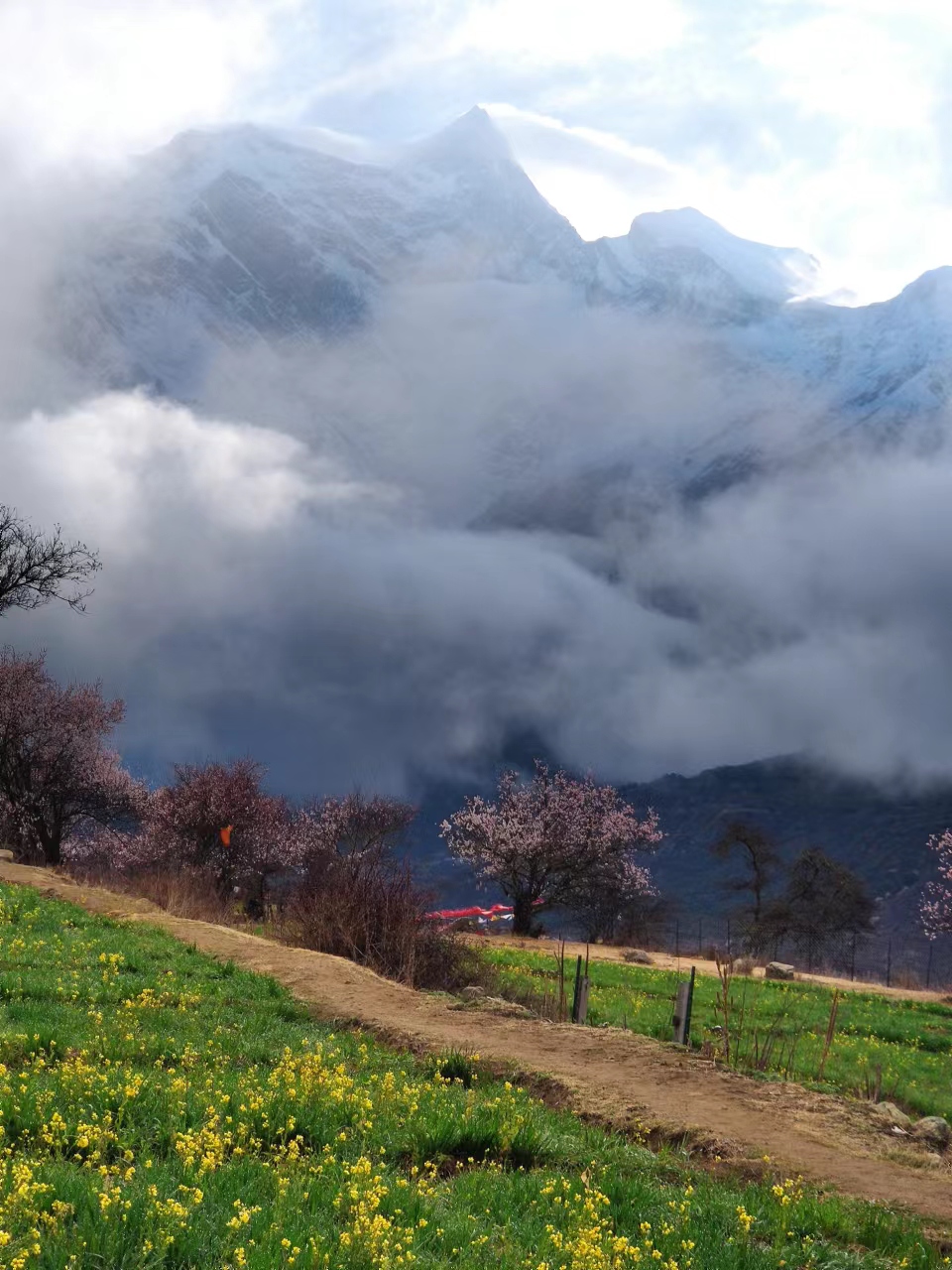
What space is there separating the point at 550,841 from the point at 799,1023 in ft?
100

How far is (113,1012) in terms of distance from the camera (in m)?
12.0

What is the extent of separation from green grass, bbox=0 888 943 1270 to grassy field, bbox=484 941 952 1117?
A: 740cm

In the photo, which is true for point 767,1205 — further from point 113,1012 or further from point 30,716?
point 30,716

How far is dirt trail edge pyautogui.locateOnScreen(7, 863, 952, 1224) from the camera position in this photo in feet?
30.6

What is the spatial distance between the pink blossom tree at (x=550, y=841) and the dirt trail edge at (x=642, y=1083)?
38307 mm

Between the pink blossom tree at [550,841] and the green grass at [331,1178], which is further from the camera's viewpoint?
the pink blossom tree at [550,841]

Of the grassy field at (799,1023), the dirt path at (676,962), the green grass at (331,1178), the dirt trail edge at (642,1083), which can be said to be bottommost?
the dirt path at (676,962)

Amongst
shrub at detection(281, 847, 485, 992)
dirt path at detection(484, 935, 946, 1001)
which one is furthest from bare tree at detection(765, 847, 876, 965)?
shrub at detection(281, 847, 485, 992)

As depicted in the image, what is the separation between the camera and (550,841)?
56656 mm

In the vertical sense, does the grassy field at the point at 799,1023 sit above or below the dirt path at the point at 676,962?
above

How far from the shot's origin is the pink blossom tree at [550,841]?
56500 millimetres

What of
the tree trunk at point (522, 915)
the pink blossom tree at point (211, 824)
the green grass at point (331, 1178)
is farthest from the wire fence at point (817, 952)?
the green grass at point (331, 1178)

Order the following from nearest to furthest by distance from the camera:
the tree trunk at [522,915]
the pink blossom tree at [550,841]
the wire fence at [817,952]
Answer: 1. the wire fence at [817,952]
2. the tree trunk at [522,915]
3. the pink blossom tree at [550,841]

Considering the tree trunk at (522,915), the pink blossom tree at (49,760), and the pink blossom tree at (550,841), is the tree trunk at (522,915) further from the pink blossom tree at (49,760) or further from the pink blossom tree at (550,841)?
the pink blossom tree at (49,760)
